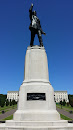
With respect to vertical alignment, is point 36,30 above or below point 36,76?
above

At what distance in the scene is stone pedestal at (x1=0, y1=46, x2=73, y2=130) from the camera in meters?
7.44

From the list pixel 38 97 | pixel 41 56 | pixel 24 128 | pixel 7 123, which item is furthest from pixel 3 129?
pixel 41 56

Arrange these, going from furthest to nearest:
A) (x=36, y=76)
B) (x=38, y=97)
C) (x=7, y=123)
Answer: (x=36, y=76) → (x=38, y=97) → (x=7, y=123)

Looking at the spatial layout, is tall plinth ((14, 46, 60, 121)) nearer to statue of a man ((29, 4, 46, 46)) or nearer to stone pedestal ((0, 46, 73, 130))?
stone pedestal ((0, 46, 73, 130))

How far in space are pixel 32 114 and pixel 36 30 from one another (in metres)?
8.43

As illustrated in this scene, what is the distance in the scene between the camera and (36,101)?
9195 mm

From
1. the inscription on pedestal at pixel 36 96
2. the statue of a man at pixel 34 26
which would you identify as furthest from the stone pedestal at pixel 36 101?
the statue of a man at pixel 34 26

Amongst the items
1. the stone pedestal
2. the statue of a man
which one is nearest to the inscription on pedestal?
the stone pedestal

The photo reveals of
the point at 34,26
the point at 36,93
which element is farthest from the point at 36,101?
the point at 34,26

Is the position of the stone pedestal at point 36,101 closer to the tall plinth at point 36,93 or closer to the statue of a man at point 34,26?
the tall plinth at point 36,93

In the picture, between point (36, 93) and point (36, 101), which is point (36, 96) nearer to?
point (36, 93)

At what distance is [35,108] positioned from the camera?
8992 millimetres

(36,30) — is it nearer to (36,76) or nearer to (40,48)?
(40,48)

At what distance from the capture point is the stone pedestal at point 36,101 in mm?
7441
